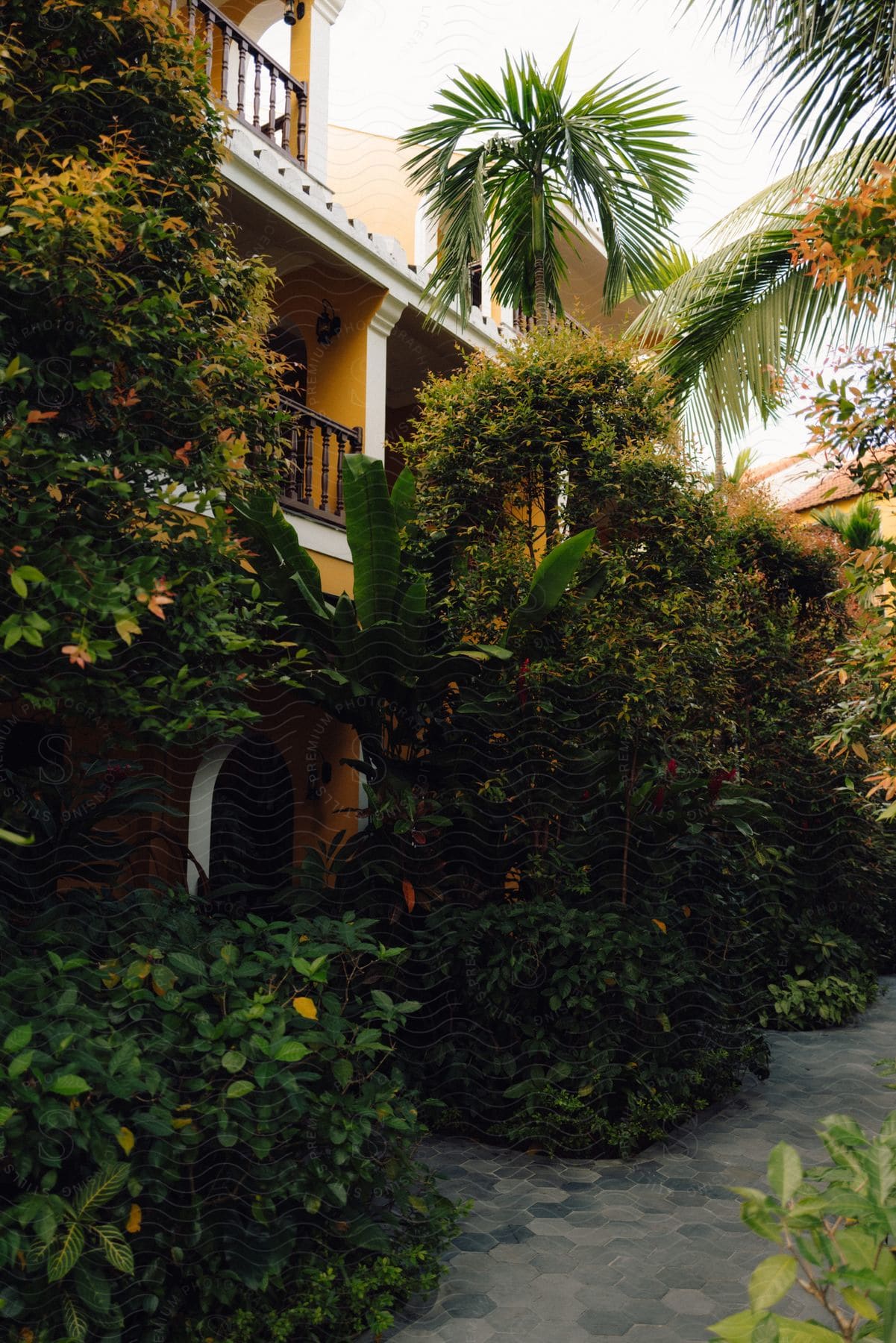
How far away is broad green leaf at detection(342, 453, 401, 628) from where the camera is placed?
14.5 feet

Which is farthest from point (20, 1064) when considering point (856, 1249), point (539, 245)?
→ point (539, 245)

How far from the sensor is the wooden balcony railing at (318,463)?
242 inches

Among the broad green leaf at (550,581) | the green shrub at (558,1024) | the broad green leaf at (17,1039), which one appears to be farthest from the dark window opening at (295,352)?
the broad green leaf at (17,1039)

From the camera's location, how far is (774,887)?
6.47m

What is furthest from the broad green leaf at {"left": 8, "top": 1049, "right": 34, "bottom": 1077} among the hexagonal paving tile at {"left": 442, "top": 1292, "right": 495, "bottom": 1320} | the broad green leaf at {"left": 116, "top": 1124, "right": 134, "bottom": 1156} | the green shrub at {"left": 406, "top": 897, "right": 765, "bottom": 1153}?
the green shrub at {"left": 406, "top": 897, "right": 765, "bottom": 1153}

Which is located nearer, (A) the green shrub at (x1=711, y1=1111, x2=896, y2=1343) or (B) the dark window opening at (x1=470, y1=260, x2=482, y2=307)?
(A) the green shrub at (x1=711, y1=1111, x2=896, y2=1343)

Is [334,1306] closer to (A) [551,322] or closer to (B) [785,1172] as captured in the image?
(B) [785,1172]

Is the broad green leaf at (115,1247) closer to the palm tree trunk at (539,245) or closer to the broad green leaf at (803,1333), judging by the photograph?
the broad green leaf at (803,1333)

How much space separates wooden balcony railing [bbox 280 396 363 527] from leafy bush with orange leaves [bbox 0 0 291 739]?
255 centimetres

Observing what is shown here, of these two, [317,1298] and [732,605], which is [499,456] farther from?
[317,1298]

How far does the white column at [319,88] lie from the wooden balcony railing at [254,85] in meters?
0.06

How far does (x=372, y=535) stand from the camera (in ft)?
14.7

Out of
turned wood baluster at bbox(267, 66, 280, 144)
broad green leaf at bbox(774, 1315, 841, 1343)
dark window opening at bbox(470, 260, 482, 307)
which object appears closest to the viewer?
broad green leaf at bbox(774, 1315, 841, 1343)

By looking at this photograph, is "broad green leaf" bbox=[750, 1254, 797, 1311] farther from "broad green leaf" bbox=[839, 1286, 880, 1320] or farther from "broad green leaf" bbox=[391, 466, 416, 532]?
"broad green leaf" bbox=[391, 466, 416, 532]
